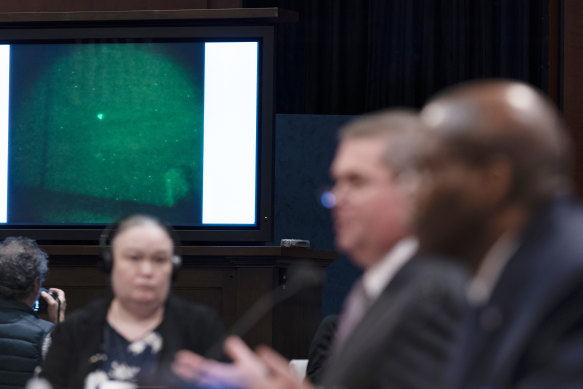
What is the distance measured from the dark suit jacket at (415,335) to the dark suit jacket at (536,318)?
50 mm

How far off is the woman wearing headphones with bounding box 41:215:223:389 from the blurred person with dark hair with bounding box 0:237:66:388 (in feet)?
3.13

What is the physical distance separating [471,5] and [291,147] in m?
2.01

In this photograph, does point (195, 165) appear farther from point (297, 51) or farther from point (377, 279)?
point (377, 279)

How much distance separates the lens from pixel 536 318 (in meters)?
1.16

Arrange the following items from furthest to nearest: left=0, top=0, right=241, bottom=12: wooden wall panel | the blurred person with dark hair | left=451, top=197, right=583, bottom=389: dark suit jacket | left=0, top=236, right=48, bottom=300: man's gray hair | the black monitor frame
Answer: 1. left=0, top=0, right=241, bottom=12: wooden wall panel
2. the black monitor frame
3. left=0, top=236, right=48, bottom=300: man's gray hair
4. the blurred person with dark hair
5. left=451, top=197, right=583, bottom=389: dark suit jacket

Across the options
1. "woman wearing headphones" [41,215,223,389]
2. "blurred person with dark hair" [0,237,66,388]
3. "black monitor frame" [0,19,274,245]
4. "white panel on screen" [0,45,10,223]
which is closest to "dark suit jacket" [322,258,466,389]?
"woman wearing headphones" [41,215,223,389]

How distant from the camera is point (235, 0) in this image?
665cm

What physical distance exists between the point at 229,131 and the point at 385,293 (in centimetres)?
392

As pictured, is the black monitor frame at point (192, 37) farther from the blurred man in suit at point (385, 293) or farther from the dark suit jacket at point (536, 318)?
the dark suit jacket at point (536, 318)

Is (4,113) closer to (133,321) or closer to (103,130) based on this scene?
(103,130)

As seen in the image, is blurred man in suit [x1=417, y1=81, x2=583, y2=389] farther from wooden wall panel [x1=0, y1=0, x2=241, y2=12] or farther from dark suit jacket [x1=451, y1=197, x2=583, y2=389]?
wooden wall panel [x1=0, y1=0, x2=241, y2=12]

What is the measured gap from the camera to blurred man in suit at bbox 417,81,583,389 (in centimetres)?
116

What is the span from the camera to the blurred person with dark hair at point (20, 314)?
12.3 feet

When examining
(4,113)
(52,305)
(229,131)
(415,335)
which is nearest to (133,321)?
(52,305)
